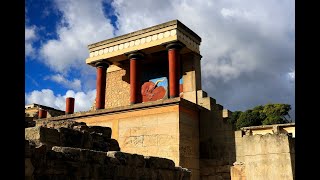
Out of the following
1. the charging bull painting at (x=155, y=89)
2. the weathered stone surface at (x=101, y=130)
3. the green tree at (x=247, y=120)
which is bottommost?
the weathered stone surface at (x=101, y=130)

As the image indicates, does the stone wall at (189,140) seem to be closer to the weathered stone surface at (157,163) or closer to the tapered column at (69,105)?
the weathered stone surface at (157,163)

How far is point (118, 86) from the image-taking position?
69.3ft

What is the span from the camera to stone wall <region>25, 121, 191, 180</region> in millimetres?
4898

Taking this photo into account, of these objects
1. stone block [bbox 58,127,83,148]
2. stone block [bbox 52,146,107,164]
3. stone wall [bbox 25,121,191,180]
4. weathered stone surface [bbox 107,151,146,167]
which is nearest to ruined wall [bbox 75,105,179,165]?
stone wall [bbox 25,121,191,180]

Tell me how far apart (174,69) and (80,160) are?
11.1m

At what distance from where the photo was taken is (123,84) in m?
21.0

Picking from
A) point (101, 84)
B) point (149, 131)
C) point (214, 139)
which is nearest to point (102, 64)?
point (101, 84)

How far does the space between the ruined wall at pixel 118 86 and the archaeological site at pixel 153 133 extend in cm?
6

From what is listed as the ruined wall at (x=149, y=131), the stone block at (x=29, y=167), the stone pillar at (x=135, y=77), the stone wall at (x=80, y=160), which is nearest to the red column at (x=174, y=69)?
the stone pillar at (x=135, y=77)

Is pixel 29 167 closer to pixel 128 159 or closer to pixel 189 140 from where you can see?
pixel 128 159

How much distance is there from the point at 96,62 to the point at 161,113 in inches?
275

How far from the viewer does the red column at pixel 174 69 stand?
16.0 meters
